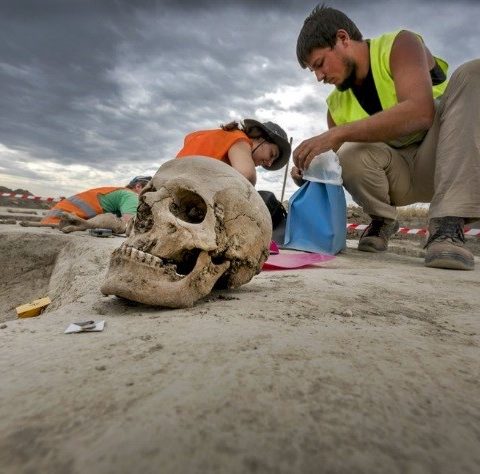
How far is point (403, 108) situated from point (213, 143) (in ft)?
4.68

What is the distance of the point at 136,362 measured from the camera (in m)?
0.78

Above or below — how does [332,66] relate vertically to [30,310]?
above

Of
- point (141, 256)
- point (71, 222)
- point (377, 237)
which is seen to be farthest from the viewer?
point (71, 222)

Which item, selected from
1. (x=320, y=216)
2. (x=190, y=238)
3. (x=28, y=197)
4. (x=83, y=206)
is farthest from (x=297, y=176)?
(x=28, y=197)

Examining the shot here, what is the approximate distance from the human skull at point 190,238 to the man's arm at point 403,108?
131 centimetres

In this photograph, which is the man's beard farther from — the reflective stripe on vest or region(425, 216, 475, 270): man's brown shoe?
region(425, 216, 475, 270): man's brown shoe

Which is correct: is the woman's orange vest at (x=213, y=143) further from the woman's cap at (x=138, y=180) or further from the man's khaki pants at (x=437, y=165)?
the woman's cap at (x=138, y=180)

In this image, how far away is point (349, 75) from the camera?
289 cm

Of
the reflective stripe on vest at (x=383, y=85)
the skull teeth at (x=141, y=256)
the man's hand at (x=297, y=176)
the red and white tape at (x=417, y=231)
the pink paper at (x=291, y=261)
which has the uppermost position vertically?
the reflective stripe on vest at (x=383, y=85)

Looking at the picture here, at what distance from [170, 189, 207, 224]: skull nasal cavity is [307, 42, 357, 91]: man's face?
72.6 inches

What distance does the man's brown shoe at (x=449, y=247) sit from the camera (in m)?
2.52

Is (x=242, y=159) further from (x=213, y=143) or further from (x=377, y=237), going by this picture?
(x=377, y=237)

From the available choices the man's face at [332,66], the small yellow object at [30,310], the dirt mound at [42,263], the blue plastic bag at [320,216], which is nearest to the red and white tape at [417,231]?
the blue plastic bag at [320,216]

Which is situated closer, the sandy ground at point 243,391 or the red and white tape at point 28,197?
the sandy ground at point 243,391
